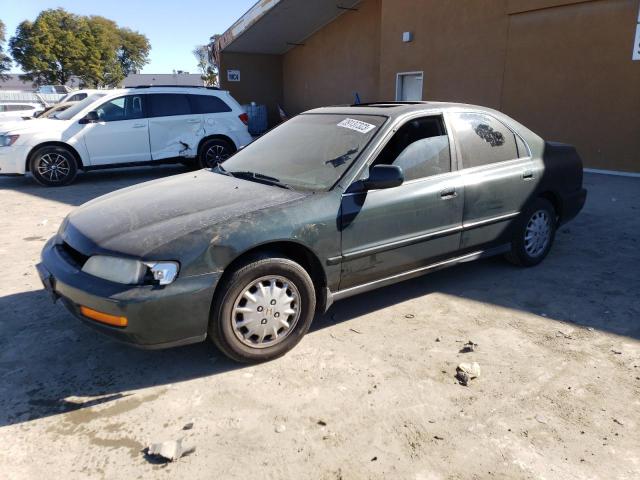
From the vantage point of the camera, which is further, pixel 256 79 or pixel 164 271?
pixel 256 79

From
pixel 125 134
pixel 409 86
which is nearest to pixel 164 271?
pixel 125 134

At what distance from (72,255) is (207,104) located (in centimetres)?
759

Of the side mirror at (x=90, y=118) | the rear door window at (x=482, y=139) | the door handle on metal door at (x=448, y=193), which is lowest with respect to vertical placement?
the door handle on metal door at (x=448, y=193)

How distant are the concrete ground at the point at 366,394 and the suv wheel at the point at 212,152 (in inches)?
238

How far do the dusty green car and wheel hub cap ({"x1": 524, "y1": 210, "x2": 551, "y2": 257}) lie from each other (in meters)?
0.02

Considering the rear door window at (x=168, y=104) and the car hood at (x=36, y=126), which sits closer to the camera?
the car hood at (x=36, y=126)

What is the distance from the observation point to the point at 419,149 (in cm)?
387

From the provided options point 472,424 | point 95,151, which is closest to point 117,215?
point 472,424

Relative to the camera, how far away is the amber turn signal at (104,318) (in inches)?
107

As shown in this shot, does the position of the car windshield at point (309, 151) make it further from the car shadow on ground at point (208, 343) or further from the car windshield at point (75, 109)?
the car windshield at point (75, 109)

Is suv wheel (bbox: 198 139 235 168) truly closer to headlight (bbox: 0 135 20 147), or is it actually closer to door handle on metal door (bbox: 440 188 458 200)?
headlight (bbox: 0 135 20 147)

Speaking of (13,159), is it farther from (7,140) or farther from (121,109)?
(121,109)

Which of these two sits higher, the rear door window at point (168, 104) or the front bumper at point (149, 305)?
the rear door window at point (168, 104)

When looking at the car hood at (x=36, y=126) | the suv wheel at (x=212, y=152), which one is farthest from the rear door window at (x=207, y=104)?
the car hood at (x=36, y=126)
